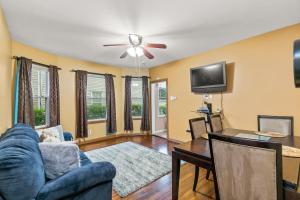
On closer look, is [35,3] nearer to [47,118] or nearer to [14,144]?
[14,144]

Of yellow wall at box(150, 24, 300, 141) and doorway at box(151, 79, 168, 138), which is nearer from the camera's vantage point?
yellow wall at box(150, 24, 300, 141)

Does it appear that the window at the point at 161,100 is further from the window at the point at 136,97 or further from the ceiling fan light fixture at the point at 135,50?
the ceiling fan light fixture at the point at 135,50

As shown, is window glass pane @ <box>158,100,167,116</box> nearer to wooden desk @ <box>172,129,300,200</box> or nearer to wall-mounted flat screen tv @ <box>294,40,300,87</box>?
wooden desk @ <box>172,129,300,200</box>

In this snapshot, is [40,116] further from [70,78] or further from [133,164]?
[133,164]

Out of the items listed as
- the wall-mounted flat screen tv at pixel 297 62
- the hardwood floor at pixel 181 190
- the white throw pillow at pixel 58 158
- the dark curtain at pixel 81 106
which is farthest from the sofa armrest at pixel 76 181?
the dark curtain at pixel 81 106

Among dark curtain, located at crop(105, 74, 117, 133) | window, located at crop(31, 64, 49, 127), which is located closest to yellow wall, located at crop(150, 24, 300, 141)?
dark curtain, located at crop(105, 74, 117, 133)

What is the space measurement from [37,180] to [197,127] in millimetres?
2037

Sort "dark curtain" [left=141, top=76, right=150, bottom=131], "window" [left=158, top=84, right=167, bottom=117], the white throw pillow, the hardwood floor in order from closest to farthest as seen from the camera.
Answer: the white throw pillow → the hardwood floor → "dark curtain" [left=141, top=76, right=150, bottom=131] → "window" [left=158, top=84, right=167, bottom=117]

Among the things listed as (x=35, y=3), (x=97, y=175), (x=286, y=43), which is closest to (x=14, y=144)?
(x=97, y=175)

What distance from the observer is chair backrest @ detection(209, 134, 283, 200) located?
1.04 m

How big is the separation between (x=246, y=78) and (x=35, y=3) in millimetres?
3660

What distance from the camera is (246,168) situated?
1152 mm

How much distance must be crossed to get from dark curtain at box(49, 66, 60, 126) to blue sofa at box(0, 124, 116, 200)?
2402mm

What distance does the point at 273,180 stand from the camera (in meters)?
1.05
